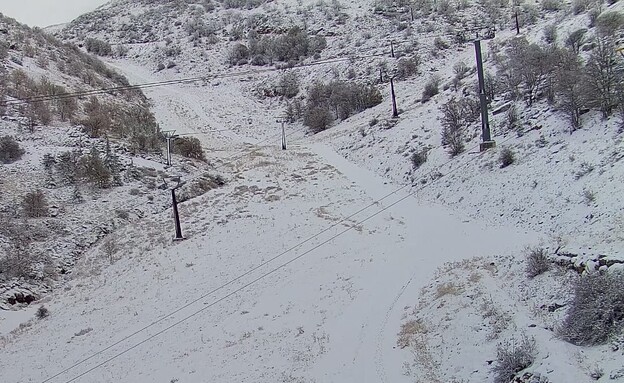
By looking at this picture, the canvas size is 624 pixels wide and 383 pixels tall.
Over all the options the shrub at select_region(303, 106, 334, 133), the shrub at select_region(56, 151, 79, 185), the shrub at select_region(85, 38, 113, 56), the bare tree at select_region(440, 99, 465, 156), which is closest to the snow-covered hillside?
the bare tree at select_region(440, 99, 465, 156)

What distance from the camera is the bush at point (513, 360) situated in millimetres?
7367

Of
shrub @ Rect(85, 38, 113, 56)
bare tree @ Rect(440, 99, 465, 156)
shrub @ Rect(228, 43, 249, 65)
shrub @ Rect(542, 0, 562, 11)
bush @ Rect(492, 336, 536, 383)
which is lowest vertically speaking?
bush @ Rect(492, 336, 536, 383)

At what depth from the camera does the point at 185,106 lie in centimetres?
5478

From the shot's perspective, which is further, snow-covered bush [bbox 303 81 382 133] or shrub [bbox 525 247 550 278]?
snow-covered bush [bbox 303 81 382 133]

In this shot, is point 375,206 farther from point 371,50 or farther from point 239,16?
point 239,16

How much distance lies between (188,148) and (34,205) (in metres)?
13.8

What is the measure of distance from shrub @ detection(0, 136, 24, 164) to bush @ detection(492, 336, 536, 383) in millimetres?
26330

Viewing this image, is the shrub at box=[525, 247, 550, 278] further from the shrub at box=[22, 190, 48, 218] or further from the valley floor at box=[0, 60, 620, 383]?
the shrub at box=[22, 190, 48, 218]

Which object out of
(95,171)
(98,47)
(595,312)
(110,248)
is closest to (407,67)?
(95,171)

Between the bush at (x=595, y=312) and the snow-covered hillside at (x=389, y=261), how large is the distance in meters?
0.03

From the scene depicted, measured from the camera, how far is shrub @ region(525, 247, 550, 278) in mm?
10021

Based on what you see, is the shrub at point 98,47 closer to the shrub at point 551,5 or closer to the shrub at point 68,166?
the shrub at point 68,166

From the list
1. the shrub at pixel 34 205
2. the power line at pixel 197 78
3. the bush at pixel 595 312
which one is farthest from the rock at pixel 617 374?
the power line at pixel 197 78

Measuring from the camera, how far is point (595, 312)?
7.19m
